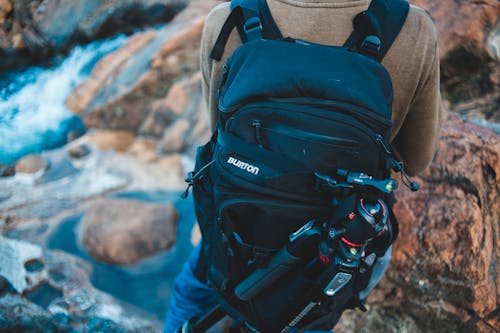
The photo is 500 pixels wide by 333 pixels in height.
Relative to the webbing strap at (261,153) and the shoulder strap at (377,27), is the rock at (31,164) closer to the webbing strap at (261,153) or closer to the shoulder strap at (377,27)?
the webbing strap at (261,153)

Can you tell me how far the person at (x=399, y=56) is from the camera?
1.08 m

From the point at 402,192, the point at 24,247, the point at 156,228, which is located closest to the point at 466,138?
the point at 402,192

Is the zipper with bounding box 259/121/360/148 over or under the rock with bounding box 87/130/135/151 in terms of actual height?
over

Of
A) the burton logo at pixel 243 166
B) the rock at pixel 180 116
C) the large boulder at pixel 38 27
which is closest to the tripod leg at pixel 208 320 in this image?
the burton logo at pixel 243 166

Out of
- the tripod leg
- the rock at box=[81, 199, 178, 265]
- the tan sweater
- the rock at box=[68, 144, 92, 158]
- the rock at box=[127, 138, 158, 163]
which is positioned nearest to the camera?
the tan sweater

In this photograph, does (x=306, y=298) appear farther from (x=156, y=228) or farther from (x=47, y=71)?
(x=47, y=71)

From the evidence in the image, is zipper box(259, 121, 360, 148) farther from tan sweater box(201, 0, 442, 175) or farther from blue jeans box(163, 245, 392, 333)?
blue jeans box(163, 245, 392, 333)

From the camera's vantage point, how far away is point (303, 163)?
3.23 feet

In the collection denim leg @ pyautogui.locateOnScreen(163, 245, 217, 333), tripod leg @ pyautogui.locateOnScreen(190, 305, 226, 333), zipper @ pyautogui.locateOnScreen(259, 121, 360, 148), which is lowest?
denim leg @ pyautogui.locateOnScreen(163, 245, 217, 333)

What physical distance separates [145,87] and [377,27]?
15.1 feet

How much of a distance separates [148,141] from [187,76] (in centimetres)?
120

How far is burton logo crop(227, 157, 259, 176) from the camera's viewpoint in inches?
39.9

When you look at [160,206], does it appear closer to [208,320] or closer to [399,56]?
[208,320]

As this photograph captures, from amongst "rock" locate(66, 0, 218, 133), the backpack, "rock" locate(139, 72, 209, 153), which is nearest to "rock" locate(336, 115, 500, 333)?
the backpack
